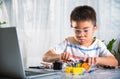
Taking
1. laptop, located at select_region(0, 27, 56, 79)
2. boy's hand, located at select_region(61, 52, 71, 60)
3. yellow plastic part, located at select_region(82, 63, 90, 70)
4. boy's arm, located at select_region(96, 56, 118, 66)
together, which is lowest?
boy's arm, located at select_region(96, 56, 118, 66)

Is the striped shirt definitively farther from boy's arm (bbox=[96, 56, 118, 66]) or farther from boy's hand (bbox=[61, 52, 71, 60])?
boy's hand (bbox=[61, 52, 71, 60])

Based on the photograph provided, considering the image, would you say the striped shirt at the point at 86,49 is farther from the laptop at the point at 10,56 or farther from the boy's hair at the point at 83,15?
the laptop at the point at 10,56

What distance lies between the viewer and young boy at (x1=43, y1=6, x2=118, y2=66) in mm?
1760

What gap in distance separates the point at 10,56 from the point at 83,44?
3.04ft

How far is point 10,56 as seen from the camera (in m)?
1.07

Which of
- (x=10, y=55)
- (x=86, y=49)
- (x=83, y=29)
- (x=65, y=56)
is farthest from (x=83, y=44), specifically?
(x=10, y=55)

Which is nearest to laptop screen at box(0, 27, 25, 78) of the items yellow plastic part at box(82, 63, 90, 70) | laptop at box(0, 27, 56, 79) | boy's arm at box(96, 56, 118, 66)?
laptop at box(0, 27, 56, 79)

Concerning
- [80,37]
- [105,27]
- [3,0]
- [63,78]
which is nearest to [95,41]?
[80,37]

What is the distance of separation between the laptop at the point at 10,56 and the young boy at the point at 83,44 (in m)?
0.57

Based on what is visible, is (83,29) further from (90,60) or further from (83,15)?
(90,60)

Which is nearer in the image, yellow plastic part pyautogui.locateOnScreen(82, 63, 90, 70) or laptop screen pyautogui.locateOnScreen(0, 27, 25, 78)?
laptop screen pyautogui.locateOnScreen(0, 27, 25, 78)


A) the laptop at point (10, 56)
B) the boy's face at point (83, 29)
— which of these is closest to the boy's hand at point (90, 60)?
the boy's face at point (83, 29)

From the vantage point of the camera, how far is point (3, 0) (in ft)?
13.8

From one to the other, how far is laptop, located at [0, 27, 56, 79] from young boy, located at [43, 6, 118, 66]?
57 cm
